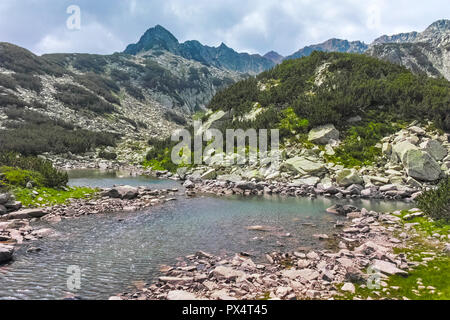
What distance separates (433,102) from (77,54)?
15332 cm

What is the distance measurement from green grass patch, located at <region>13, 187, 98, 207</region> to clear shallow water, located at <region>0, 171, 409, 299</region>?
157 inches

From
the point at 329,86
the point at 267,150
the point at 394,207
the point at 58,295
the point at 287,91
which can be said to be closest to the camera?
the point at 58,295

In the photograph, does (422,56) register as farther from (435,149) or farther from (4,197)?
(4,197)

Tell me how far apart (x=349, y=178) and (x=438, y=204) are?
37.9 ft

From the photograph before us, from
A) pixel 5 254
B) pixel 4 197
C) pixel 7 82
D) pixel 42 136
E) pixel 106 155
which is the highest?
pixel 7 82

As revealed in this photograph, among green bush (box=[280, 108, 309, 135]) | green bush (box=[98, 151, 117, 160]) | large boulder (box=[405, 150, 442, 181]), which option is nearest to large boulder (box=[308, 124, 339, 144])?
green bush (box=[280, 108, 309, 135])

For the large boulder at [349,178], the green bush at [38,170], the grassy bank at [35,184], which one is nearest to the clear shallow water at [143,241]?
the grassy bank at [35,184]

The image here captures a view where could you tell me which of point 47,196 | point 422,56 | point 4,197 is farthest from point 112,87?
point 422,56

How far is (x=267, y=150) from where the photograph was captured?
111ft

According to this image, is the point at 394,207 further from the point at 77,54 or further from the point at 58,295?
the point at 77,54

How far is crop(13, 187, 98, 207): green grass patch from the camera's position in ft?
52.5

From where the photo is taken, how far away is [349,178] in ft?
81.4

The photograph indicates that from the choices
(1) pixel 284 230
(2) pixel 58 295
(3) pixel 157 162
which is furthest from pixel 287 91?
(2) pixel 58 295

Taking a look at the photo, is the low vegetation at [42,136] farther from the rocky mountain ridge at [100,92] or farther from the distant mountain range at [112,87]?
the rocky mountain ridge at [100,92]
